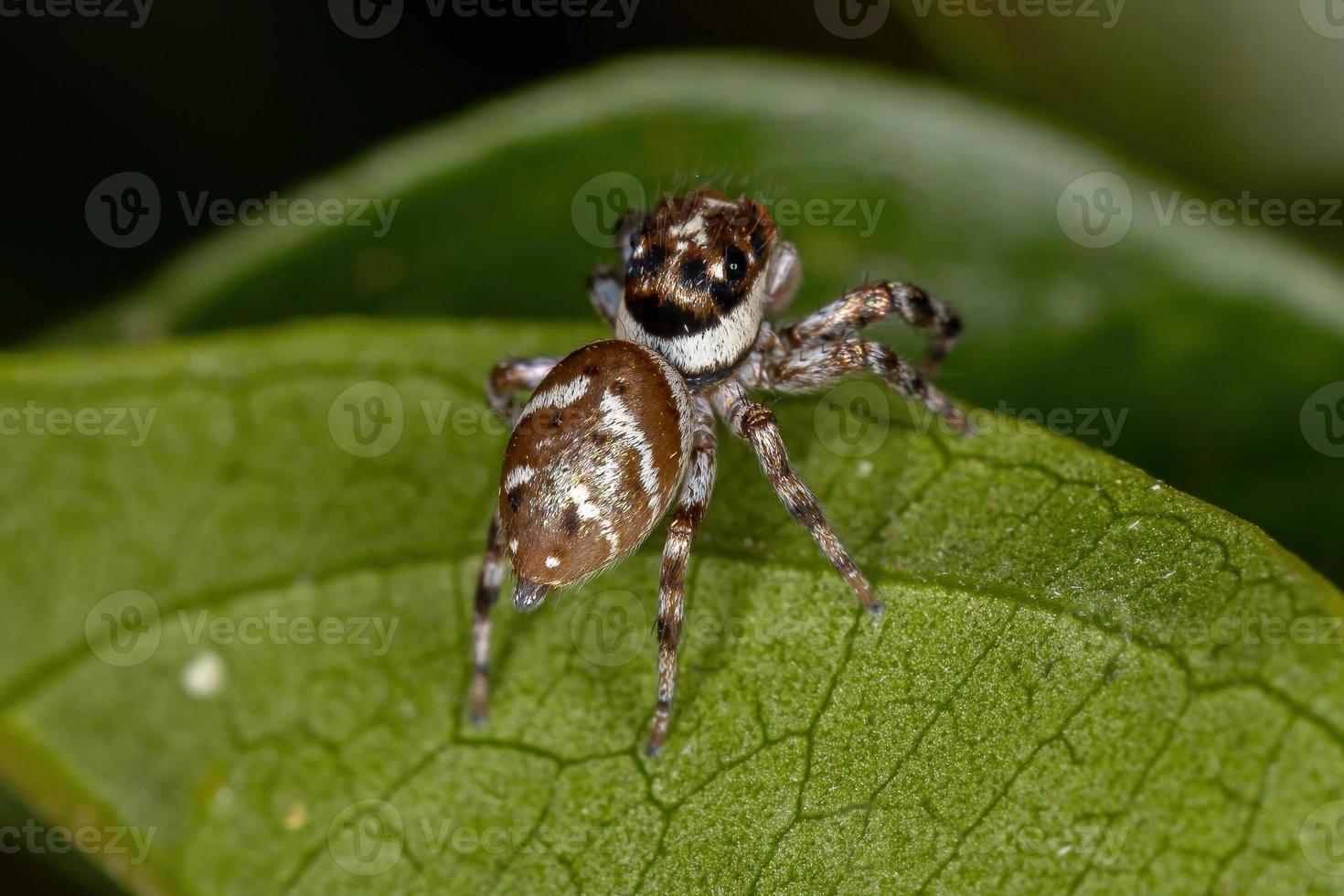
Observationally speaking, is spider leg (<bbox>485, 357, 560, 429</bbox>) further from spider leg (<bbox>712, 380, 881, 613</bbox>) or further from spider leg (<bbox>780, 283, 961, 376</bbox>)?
spider leg (<bbox>780, 283, 961, 376</bbox>)

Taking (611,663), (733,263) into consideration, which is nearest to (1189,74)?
(733,263)

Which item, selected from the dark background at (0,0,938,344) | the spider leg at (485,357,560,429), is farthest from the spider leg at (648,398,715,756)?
the dark background at (0,0,938,344)

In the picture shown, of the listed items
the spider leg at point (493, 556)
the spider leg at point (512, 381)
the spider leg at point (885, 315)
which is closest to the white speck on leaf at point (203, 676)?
the spider leg at point (493, 556)

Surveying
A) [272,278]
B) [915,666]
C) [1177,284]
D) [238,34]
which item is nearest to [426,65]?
[238,34]

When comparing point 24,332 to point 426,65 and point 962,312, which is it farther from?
point 962,312

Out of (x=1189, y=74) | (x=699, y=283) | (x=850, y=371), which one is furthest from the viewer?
(x=1189, y=74)

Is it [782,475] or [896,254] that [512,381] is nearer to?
[782,475]

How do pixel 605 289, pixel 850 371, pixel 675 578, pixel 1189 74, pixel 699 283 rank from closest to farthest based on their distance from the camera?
pixel 675 578 < pixel 850 371 < pixel 699 283 < pixel 1189 74 < pixel 605 289

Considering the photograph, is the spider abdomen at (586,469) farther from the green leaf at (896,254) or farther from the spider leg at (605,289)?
the green leaf at (896,254)
